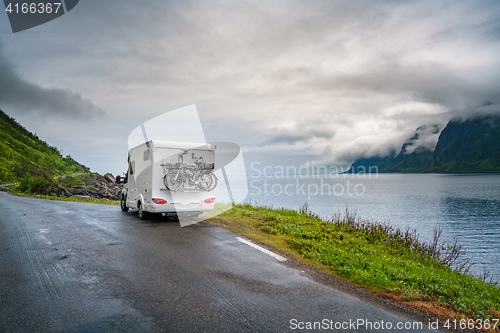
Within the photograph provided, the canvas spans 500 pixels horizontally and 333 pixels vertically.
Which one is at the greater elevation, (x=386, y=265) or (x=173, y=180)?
(x=173, y=180)

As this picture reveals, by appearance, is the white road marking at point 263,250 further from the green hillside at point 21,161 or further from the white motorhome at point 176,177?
the green hillside at point 21,161

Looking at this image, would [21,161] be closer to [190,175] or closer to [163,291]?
[190,175]

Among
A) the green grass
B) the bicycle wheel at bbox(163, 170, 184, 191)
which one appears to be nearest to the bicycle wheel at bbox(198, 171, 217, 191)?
the bicycle wheel at bbox(163, 170, 184, 191)

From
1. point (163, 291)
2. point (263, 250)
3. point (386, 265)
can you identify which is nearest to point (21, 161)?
point (263, 250)

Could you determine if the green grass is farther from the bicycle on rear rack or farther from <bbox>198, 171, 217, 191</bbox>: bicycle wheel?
the bicycle on rear rack

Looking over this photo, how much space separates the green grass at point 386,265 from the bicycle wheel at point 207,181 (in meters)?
1.63

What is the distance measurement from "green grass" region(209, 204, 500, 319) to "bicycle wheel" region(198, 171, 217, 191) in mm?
1631

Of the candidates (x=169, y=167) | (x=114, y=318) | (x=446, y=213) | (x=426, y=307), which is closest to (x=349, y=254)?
(x=426, y=307)

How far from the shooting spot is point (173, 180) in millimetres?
11500

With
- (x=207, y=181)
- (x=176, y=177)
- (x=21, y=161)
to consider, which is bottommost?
(x=207, y=181)

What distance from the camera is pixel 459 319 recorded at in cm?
415

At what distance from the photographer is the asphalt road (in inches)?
149

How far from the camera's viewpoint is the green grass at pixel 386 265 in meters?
4.84

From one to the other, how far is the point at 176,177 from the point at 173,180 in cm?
17
